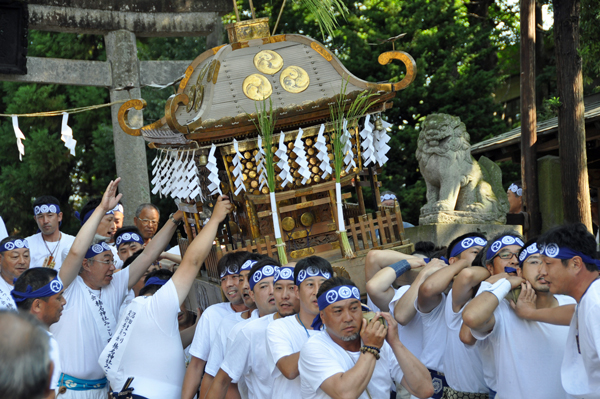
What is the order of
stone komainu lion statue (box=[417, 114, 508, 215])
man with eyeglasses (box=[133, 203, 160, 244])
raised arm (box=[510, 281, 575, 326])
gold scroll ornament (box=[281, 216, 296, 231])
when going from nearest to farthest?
1. raised arm (box=[510, 281, 575, 326])
2. gold scroll ornament (box=[281, 216, 296, 231])
3. man with eyeglasses (box=[133, 203, 160, 244])
4. stone komainu lion statue (box=[417, 114, 508, 215])

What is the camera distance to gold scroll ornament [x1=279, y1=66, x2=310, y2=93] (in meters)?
5.33

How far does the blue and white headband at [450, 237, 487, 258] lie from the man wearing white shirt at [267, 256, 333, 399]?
0.88 m

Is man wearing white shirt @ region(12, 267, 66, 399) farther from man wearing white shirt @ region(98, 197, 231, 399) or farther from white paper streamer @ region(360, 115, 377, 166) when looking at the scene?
white paper streamer @ region(360, 115, 377, 166)

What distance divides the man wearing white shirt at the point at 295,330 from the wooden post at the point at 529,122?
19.4 ft

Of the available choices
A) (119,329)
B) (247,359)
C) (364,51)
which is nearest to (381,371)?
(247,359)

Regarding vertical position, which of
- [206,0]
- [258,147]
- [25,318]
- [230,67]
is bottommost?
[25,318]

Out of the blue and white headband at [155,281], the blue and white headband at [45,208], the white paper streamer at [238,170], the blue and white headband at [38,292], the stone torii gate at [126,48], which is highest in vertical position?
the stone torii gate at [126,48]

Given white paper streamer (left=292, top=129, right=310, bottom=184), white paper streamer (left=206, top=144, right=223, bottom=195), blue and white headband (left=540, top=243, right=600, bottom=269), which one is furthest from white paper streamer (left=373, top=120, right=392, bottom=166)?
blue and white headband (left=540, top=243, right=600, bottom=269)

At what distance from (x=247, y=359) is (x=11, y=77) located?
6.88m

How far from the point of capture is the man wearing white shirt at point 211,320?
405 cm

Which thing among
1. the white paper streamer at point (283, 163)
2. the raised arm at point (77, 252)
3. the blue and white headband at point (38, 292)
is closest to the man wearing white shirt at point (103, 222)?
the raised arm at point (77, 252)

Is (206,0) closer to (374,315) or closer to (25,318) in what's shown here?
(374,315)

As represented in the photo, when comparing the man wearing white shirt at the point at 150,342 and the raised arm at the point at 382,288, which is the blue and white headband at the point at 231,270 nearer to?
the man wearing white shirt at the point at 150,342

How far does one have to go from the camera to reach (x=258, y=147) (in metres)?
5.23
